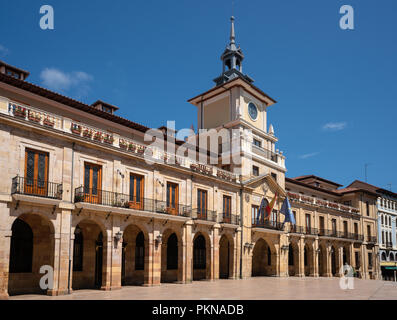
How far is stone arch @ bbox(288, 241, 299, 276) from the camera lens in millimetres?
40075

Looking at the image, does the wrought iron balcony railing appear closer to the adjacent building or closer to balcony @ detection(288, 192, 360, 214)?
balcony @ detection(288, 192, 360, 214)

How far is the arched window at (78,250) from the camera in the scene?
2211 cm

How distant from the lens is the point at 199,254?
30781mm

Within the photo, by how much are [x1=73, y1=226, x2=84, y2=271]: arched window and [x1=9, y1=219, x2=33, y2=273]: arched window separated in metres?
2.90

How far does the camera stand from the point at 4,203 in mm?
16844

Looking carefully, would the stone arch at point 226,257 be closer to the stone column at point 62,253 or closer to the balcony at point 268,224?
the balcony at point 268,224

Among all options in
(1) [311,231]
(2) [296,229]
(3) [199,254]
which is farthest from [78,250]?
(1) [311,231]

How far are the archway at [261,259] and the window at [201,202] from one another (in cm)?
1060

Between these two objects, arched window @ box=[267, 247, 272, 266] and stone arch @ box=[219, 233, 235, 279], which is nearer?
stone arch @ box=[219, 233, 235, 279]

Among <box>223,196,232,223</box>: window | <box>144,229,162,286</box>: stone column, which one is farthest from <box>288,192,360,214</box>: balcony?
<box>144,229,162,286</box>: stone column

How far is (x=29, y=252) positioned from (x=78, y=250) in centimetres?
324

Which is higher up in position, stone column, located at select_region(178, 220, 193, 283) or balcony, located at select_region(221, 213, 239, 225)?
balcony, located at select_region(221, 213, 239, 225)
